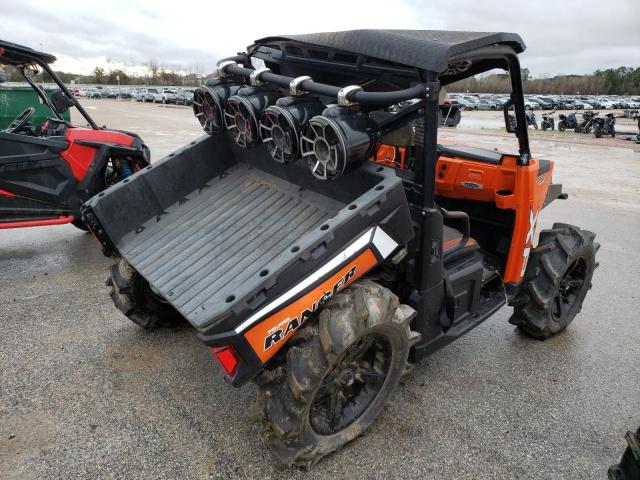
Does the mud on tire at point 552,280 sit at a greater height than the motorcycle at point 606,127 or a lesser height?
greater

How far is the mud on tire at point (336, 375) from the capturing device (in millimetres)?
2184

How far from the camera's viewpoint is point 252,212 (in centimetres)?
304

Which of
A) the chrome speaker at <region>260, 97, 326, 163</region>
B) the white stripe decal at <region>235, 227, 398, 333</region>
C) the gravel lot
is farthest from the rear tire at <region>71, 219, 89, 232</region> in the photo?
the white stripe decal at <region>235, 227, 398, 333</region>

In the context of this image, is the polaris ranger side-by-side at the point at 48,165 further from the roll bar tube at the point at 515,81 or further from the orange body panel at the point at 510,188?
the roll bar tube at the point at 515,81

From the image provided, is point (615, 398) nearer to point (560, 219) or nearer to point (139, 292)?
point (139, 292)

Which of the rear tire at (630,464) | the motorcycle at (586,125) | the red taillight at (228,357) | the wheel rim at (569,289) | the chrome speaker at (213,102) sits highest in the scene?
the chrome speaker at (213,102)

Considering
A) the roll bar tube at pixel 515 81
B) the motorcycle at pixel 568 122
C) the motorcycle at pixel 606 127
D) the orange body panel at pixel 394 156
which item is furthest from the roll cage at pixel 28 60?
the motorcycle at pixel 568 122

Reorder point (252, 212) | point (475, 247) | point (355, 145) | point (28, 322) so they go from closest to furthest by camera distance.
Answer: point (355, 145), point (252, 212), point (475, 247), point (28, 322)

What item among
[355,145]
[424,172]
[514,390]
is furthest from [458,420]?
[355,145]

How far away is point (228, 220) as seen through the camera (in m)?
3.04

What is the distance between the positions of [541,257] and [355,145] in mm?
1945

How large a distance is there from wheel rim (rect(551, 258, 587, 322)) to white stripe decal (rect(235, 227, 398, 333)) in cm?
199

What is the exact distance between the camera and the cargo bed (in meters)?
2.17

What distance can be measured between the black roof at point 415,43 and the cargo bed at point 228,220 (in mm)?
564
